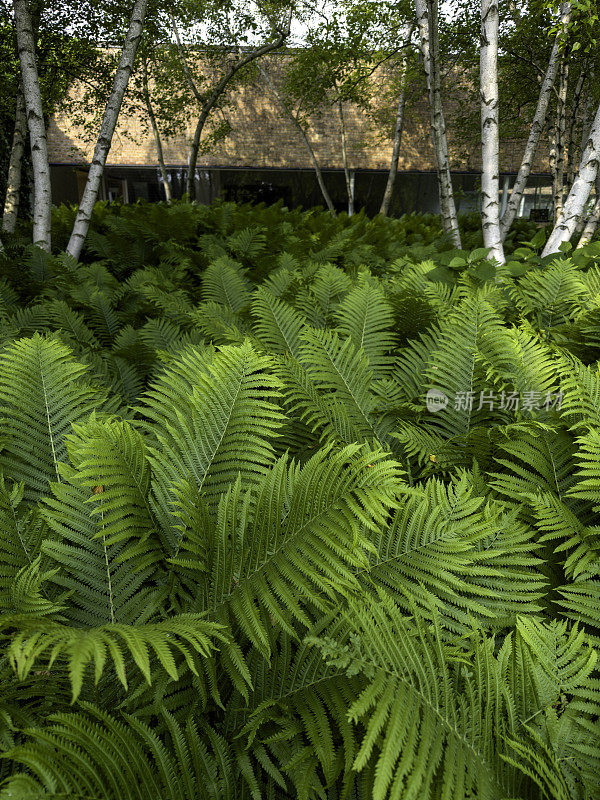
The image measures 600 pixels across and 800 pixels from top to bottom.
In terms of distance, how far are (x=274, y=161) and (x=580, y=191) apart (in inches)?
689

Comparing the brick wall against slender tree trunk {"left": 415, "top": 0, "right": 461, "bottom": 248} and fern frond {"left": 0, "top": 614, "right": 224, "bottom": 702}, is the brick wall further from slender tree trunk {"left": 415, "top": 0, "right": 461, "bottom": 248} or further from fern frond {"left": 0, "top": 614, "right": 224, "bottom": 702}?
fern frond {"left": 0, "top": 614, "right": 224, "bottom": 702}

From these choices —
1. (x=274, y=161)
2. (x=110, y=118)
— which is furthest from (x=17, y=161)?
(x=274, y=161)

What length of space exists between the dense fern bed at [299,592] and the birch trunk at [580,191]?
123 inches

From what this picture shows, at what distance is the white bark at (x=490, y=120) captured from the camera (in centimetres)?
429

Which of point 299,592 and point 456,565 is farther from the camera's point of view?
point 456,565

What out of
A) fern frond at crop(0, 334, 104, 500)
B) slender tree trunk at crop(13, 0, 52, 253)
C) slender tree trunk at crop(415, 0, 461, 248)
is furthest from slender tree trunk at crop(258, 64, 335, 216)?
fern frond at crop(0, 334, 104, 500)

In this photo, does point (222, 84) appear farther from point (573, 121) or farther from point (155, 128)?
point (573, 121)

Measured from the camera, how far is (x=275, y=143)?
1970cm

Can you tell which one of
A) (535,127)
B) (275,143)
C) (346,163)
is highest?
(275,143)

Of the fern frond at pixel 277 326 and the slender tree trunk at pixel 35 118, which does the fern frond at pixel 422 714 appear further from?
the slender tree trunk at pixel 35 118

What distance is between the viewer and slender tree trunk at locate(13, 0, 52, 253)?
4492 millimetres

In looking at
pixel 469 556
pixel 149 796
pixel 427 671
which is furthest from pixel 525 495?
pixel 149 796

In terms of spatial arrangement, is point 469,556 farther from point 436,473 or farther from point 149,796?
point 149,796

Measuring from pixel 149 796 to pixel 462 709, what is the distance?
50 centimetres
